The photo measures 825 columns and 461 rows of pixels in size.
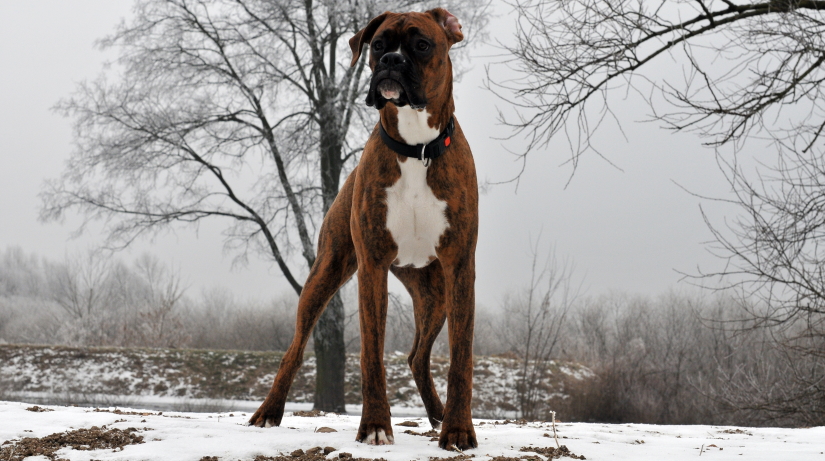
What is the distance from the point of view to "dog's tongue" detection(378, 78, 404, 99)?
3.15 m

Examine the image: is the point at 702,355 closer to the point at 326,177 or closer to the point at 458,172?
the point at 326,177

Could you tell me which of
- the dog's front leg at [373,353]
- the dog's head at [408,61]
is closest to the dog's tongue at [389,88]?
the dog's head at [408,61]

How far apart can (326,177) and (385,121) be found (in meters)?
8.76

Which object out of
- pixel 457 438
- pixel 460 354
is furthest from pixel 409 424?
pixel 460 354

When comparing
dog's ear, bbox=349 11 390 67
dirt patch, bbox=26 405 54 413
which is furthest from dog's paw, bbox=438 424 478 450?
dirt patch, bbox=26 405 54 413

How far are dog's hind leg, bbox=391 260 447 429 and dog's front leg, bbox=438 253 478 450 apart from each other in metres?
0.61

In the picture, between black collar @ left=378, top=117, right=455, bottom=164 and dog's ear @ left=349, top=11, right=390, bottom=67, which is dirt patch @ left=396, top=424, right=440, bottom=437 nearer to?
black collar @ left=378, top=117, right=455, bottom=164

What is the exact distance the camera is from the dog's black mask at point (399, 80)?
315 centimetres

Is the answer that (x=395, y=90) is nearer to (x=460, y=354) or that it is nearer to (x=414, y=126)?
(x=414, y=126)

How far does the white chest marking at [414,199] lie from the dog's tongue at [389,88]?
0.33 m

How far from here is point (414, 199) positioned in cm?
355

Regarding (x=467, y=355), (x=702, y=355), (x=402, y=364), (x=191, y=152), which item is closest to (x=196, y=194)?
(x=191, y=152)

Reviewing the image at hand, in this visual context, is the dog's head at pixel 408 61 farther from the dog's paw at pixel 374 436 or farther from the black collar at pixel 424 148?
the dog's paw at pixel 374 436

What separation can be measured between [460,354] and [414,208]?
0.84 meters
